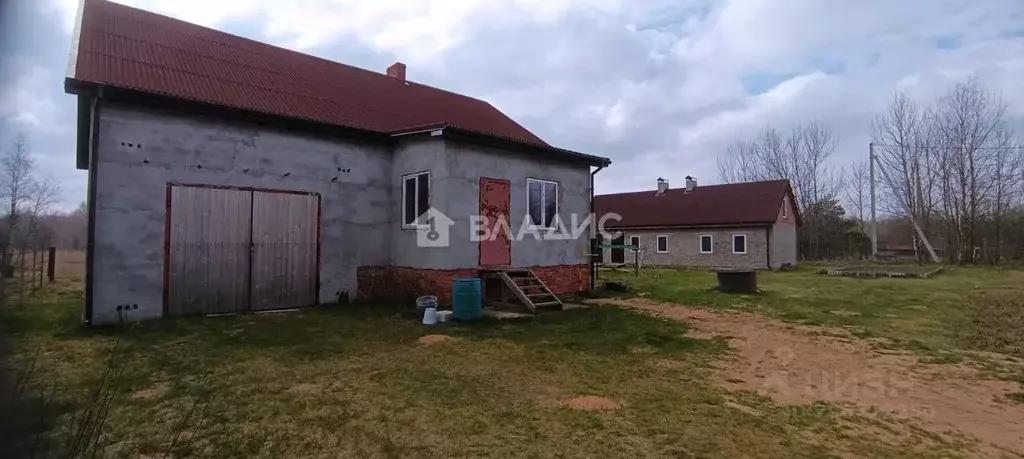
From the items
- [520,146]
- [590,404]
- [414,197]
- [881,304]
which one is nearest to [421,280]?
[414,197]

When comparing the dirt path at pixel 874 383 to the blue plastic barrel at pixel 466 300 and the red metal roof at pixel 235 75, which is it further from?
the red metal roof at pixel 235 75

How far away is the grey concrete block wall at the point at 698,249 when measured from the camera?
28625 mm

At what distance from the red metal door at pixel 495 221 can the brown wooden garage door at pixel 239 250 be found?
3.55 meters

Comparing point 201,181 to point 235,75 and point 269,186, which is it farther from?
point 235,75

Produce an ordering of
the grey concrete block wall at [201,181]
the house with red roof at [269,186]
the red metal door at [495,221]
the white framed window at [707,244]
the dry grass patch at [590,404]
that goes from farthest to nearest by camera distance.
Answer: the white framed window at [707,244] < the red metal door at [495,221] < the house with red roof at [269,186] < the grey concrete block wall at [201,181] < the dry grass patch at [590,404]

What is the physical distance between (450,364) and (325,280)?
19.7 ft

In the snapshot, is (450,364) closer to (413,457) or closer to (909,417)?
(413,457)

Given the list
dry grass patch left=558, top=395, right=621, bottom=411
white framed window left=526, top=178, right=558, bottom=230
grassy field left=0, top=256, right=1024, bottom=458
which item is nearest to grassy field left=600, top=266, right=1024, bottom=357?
grassy field left=0, top=256, right=1024, bottom=458

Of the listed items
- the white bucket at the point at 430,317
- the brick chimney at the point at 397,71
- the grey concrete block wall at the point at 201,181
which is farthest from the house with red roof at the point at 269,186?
the brick chimney at the point at 397,71

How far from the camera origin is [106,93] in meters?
8.60

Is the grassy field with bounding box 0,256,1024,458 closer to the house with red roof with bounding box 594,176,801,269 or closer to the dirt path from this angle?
the dirt path

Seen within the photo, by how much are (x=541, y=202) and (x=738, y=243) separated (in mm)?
20255

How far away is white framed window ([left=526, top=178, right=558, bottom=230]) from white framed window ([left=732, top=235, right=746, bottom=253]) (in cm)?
1966

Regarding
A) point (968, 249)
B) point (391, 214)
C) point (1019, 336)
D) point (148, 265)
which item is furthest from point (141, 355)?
point (968, 249)
